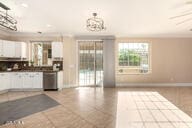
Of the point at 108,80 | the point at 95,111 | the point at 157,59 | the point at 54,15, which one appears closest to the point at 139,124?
the point at 95,111

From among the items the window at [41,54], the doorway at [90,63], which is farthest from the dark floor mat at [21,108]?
the doorway at [90,63]

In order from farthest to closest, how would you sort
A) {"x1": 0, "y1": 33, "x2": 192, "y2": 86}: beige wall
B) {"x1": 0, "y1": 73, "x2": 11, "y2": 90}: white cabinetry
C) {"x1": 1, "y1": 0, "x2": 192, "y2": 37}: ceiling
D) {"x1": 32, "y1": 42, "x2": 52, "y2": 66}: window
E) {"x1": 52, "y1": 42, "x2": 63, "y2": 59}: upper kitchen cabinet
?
{"x1": 0, "y1": 33, "x2": 192, "y2": 86}: beige wall
{"x1": 32, "y1": 42, "x2": 52, "y2": 66}: window
{"x1": 52, "y1": 42, "x2": 63, "y2": 59}: upper kitchen cabinet
{"x1": 0, "y1": 73, "x2": 11, "y2": 90}: white cabinetry
{"x1": 1, "y1": 0, "x2": 192, "y2": 37}: ceiling

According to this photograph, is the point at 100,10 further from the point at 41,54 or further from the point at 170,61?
the point at 170,61

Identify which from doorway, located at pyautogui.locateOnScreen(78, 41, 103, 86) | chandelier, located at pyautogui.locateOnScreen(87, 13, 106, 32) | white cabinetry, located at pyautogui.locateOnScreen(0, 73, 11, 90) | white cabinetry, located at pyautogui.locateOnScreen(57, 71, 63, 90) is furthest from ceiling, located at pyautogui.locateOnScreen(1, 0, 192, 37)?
doorway, located at pyautogui.locateOnScreen(78, 41, 103, 86)

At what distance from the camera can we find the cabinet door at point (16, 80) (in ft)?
27.1

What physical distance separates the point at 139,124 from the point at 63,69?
6.03 meters

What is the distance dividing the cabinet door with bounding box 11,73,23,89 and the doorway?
2878 millimetres

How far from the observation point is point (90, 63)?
9.84 m

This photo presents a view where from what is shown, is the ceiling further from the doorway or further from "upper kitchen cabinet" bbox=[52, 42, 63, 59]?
the doorway

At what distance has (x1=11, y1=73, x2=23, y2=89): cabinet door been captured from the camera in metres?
8.27

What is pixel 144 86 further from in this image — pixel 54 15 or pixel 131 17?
pixel 54 15

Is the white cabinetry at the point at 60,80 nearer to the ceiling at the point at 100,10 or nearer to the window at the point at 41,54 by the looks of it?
the window at the point at 41,54

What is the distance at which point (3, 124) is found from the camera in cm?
405

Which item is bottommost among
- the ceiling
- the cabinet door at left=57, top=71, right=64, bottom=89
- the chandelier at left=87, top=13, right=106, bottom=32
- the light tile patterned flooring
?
the light tile patterned flooring
